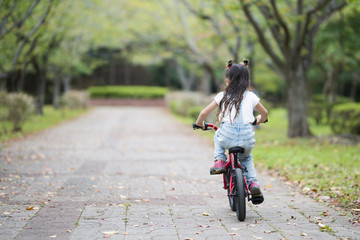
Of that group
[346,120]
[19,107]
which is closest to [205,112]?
[346,120]

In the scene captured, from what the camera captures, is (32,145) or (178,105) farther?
(178,105)

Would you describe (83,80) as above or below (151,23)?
below

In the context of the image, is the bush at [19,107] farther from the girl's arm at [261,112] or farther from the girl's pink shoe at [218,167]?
the girl's arm at [261,112]

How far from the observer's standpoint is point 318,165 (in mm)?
9500

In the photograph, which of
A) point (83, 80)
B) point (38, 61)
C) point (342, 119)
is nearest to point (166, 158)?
point (342, 119)

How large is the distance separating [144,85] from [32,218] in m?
48.2

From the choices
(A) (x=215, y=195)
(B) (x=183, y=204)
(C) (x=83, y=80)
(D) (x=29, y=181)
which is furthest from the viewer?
(C) (x=83, y=80)

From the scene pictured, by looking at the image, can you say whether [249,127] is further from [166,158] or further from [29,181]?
[166,158]

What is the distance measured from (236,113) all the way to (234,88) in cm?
29

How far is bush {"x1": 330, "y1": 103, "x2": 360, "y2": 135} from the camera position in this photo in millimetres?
15593

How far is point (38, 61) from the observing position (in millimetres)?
26688

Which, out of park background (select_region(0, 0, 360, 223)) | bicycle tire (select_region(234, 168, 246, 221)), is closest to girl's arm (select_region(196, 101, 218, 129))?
bicycle tire (select_region(234, 168, 246, 221))

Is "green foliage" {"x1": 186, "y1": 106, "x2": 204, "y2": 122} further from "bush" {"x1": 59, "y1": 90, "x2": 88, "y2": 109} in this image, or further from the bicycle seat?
the bicycle seat

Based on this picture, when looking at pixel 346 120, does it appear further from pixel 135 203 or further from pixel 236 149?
pixel 236 149
